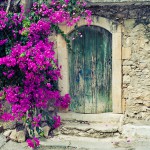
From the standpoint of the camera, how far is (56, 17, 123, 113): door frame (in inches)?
311

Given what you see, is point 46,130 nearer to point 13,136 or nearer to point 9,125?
point 13,136

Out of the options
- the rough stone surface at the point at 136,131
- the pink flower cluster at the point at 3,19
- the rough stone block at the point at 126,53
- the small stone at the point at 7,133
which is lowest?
the small stone at the point at 7,133

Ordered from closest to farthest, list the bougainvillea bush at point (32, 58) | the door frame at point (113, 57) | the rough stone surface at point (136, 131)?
the bougainvillea bush at point (32, 58)
the rough stone surface at point (136, 131)
the door frame at point (113, 57)

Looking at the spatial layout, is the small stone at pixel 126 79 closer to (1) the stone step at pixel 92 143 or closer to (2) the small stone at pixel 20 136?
(1) the stone step at pixel 92 143

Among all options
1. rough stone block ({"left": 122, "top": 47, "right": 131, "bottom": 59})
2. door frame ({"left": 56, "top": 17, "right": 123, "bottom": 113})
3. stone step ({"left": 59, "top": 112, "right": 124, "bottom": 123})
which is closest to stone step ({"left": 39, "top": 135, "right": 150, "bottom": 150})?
stone step ({"left": 59, "top": 112, "right": 124, "bottom": 123})

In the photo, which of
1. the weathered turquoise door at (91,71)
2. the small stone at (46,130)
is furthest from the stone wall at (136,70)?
the small stone at (46,130)

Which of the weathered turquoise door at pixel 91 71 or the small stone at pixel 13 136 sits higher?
the weathered turquoise door at pixel 91 71

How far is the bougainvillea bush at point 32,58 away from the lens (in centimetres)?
675

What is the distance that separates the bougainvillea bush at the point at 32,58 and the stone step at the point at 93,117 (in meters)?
0.55

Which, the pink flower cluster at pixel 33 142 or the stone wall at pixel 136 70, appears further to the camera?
the stone wall at pixel 136 70

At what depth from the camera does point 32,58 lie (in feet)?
21.9

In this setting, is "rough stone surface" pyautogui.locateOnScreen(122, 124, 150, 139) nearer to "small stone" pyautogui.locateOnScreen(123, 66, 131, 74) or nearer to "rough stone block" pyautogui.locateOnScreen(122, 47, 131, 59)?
"small stone" pyautogui.locateOnScreen(123, 66, 131, 74)

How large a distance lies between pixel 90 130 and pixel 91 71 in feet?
4.83

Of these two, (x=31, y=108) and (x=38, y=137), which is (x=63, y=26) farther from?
(x=38, y=137)
